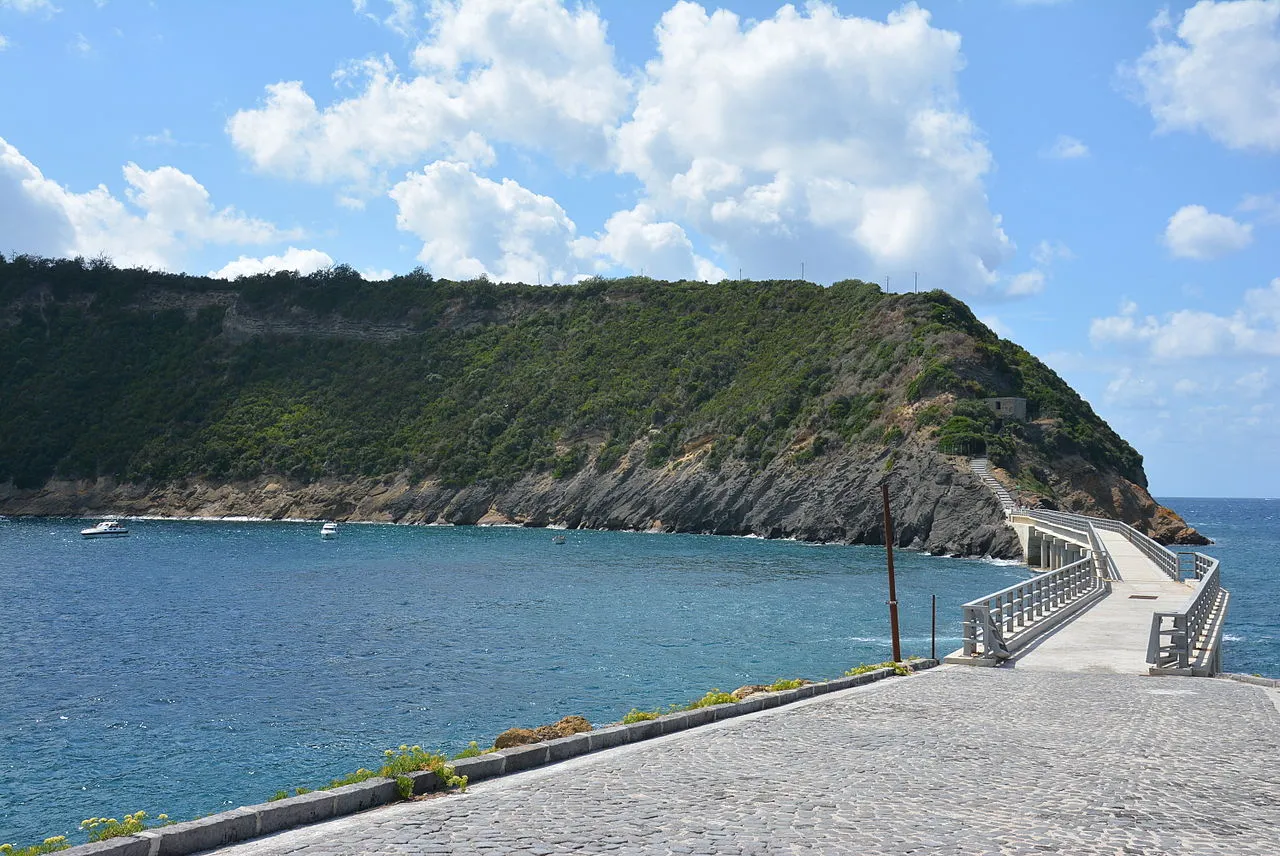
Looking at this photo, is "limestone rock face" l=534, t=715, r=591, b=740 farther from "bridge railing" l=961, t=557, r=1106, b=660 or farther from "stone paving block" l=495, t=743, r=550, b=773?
"bridge railing" l=961, t=557, r=1106, b=660

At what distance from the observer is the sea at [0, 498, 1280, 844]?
69.8 feet

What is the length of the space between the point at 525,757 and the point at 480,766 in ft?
2.49

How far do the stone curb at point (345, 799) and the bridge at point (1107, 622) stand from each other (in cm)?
856

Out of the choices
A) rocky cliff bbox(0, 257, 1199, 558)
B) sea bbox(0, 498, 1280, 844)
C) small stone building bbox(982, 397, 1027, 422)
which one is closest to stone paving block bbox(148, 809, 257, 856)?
sea bbox(0, 498, 1280, 844)

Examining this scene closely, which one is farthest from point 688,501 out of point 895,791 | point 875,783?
point 895,791

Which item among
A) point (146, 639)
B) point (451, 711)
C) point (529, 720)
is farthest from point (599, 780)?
point (146, 639)

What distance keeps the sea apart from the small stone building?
20959 millimetres

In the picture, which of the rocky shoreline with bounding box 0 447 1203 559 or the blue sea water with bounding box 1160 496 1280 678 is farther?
the rocky shoreline with bounding box 0 447 1203 559

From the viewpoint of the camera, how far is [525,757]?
11859 millimetres

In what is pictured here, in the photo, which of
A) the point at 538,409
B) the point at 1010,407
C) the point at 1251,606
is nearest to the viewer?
the point at 1251,606

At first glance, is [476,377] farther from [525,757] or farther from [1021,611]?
[525,757]

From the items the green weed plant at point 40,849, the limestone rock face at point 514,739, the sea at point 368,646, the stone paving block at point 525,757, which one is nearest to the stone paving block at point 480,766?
the stone paving block at point 525,757

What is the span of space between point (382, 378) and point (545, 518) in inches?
1726

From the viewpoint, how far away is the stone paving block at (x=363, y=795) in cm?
962
